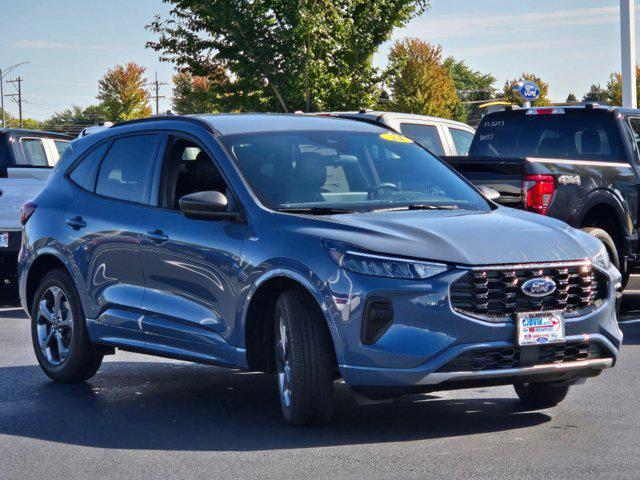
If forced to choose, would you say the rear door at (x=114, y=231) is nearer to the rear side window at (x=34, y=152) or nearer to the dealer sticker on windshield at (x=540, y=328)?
the dealer sticker on windshield at (x=540, y=328)

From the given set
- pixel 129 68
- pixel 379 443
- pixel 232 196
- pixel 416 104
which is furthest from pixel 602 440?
pixel 129 68

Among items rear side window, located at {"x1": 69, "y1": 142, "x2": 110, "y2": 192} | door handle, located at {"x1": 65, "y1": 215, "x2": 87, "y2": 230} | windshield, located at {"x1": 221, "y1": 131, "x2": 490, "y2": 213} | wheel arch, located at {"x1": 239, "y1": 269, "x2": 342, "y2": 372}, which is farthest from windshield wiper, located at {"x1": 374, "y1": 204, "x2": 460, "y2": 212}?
rear side window, located at {"x1": 69, "y1": 142, "x2": 110, "y2": 192}

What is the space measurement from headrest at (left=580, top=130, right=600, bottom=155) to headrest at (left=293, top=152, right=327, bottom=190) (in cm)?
598

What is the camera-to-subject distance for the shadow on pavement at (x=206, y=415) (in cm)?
685

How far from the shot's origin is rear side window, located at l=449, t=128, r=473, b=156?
1596cm

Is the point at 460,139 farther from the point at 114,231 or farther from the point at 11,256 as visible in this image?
the point at 114,231

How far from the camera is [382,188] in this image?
7.73 metres

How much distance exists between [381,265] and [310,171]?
1.36 metres

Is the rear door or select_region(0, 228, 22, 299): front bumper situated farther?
select_region(0, 228, 22, 299): front bumper

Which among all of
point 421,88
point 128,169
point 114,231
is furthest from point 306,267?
point 421,88

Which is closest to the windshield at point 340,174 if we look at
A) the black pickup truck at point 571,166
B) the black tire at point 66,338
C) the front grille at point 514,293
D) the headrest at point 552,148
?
the front grille at point 514,293

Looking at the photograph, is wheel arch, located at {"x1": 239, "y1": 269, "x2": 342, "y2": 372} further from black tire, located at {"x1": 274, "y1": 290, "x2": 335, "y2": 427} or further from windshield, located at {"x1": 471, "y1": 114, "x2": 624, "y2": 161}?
windshield, located at {"x1": 471, "y1": 114, "x2": 624, "y2": 161}

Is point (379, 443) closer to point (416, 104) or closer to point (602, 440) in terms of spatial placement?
point (602, 440)

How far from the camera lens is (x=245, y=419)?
745 centimetres
